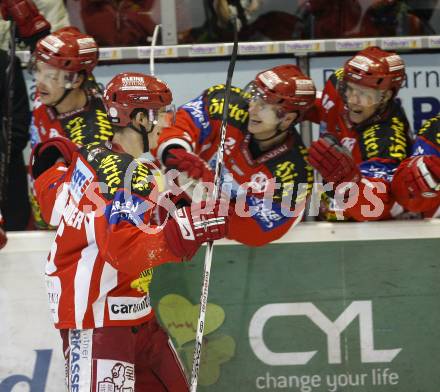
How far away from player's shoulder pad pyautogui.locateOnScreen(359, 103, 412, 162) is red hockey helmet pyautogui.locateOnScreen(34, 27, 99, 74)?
1.29 metres

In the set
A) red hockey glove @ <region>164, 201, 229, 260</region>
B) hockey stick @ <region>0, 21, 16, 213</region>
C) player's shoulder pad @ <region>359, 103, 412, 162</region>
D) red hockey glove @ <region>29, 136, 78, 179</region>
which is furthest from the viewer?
hockey stick @ <region>0, 21, 16, 213</region>

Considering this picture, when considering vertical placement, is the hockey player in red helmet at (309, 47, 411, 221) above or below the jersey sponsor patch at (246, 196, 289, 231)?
above

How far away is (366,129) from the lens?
15.5 ft

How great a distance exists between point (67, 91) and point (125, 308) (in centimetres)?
141

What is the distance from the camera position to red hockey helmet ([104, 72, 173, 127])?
368cm

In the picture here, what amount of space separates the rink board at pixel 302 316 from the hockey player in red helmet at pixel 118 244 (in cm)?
60

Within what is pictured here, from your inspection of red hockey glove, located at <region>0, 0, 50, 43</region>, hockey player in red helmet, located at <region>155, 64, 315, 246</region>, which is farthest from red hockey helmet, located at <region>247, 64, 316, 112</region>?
red hockey glove, located at <region>0, 0, 50, 43</region>

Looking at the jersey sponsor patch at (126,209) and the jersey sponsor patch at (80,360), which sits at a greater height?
the jersey sponsor patch at (126,209)

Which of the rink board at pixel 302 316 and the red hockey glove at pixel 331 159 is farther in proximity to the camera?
the rink board at pixel 302 316

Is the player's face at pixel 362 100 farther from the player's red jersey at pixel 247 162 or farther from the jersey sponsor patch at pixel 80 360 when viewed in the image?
the jersey sponsor patch at pixel 80 360

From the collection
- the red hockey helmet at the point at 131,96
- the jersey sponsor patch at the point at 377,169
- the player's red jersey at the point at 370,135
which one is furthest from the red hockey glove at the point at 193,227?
the jersey sponsor patch at the point at 377,169

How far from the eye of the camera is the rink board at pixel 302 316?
4.41 m

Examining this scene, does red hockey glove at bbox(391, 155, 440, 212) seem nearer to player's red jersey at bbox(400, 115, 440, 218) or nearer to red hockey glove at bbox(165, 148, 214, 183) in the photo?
player's red jersey at bbox(400, 115, 440, 218)

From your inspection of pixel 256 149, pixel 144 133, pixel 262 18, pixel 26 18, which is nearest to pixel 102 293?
pixel 144 133
